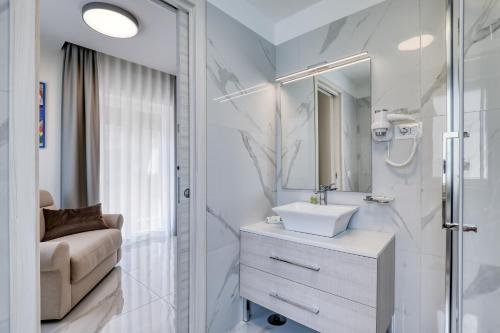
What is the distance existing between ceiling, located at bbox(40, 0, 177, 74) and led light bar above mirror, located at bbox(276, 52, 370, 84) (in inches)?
41.7

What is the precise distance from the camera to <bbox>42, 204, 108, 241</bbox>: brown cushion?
2.28m

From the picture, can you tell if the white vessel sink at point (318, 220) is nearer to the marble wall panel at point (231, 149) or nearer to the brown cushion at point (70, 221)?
the marble wall panel at point (231, 149)

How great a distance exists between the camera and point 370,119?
1640 millimetres

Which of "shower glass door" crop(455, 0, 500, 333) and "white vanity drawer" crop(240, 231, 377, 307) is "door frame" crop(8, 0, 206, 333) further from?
"shower glass door" crop(455, 0, 500, 333)

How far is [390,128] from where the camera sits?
154 centimetres

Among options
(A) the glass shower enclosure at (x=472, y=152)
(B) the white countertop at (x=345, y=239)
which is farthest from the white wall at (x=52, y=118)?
(A) the glass shower enclosure at (x=472, y=152)

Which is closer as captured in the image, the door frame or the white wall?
the door frame

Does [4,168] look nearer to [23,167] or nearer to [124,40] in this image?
[23,167]

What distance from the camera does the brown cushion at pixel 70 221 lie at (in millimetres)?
2281

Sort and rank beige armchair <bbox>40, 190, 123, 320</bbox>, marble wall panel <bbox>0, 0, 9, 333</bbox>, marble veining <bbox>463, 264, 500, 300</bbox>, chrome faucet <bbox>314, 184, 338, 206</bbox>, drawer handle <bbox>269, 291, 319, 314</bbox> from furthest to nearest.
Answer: chrome faucet <bbox>314, 184, 338, 206</bbox> < beige armchair <bbox>40, 190, 123, 320</bbox> < drawer handle <bbox>269, 291, 319, 314</bbox> < marble veining <bbox>463, 264, 500, 300</bbox> < marble wall panel <bbox>0, 0, 9, 333</bbox>

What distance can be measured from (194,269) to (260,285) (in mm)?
479

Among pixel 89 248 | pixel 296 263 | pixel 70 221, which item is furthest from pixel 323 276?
pixel 70 221

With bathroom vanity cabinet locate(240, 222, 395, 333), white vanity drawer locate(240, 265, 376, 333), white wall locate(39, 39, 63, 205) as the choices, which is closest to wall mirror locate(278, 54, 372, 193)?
bathroom vanity cabinet locate(240, 222, 395, 333)

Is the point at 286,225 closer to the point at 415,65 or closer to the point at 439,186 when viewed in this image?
the point at 439,186
